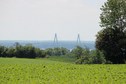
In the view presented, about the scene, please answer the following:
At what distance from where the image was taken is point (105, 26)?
177ft

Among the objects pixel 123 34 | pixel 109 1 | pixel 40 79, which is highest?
pixel 109 1

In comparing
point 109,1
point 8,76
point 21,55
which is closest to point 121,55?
point 109,1

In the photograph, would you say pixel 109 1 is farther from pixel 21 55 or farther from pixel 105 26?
pixel 21 55

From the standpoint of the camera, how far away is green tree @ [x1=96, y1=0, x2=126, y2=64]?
51.0 meters

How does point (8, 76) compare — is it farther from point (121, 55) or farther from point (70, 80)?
point (121, 55)

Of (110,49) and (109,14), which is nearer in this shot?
(110,49)

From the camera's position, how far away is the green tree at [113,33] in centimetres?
5097

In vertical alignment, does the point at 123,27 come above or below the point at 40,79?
above

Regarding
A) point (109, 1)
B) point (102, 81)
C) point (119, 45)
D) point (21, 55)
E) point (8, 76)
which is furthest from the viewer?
point (21, 55)

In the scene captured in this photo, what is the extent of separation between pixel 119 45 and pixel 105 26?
451cm

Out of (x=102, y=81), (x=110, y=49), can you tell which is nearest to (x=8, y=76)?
(x=102, y=81)

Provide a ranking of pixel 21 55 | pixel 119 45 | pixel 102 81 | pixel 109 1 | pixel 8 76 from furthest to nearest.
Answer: pixel 21 55, pixel 109 1, pixel 119 45, pixel 8 76, pixel 102 81

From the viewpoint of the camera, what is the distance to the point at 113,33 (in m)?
52.8

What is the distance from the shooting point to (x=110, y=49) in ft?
167
